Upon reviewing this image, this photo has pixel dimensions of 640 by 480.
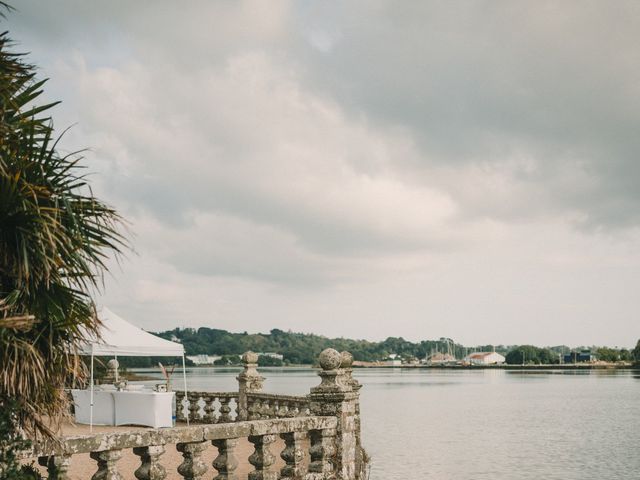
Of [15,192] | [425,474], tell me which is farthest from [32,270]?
[425,474]

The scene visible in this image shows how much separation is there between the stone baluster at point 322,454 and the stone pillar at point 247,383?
1024 centimetres

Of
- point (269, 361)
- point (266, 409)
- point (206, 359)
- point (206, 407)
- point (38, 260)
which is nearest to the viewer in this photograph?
point (38, 260)

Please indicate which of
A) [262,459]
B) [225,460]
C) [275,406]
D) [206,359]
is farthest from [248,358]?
[206,359]

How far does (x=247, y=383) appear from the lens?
62.4ft

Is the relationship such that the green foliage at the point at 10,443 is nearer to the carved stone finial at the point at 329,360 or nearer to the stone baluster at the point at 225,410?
the carved stone finial at the point at 329,360

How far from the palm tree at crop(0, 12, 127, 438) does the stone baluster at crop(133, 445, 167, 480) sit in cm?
100

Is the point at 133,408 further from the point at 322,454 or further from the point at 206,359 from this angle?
the point at 206,359

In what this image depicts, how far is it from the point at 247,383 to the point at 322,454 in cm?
1051

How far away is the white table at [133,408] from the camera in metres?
17.2

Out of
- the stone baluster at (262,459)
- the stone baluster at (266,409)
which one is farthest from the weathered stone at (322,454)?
the stone baluster at (266,409)

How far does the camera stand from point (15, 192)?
5.52 m

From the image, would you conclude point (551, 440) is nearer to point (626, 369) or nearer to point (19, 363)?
point (19, 363)

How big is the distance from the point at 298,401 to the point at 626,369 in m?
202

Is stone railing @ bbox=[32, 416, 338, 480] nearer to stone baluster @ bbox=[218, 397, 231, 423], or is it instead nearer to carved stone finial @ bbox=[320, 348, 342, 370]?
carved stone finial @ bbox=[320, 348, 342, 370]
